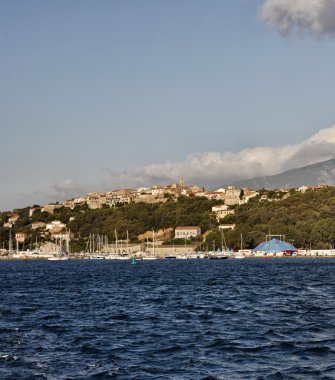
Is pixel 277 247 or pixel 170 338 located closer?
pixel 170 338

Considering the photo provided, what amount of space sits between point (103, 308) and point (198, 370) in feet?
64.7

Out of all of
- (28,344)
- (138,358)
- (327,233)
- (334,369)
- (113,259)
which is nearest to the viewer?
(334,369)

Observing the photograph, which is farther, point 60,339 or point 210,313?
point 210,313

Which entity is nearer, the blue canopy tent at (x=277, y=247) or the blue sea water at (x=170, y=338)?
the blue sea water at (x=170, y=338)

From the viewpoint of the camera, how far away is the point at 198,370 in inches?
862

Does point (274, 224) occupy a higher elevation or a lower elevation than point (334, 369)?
higher

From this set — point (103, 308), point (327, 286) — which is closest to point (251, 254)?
point (327, 286)

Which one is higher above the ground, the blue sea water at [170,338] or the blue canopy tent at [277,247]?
the blue canopy tent at [277,247]

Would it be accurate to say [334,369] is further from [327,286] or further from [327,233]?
[327,233]

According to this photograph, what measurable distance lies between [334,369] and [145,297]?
28491 mm

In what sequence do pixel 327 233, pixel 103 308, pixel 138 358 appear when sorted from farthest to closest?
pixel 327 233 → pixel 103 308 → pixel 138 358

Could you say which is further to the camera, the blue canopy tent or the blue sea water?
the blue canopy tent

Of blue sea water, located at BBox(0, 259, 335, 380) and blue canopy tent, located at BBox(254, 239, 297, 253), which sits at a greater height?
blue canopy tent, located at BBox(254, 239, 297, 253)

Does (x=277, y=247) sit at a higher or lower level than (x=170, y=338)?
higher
